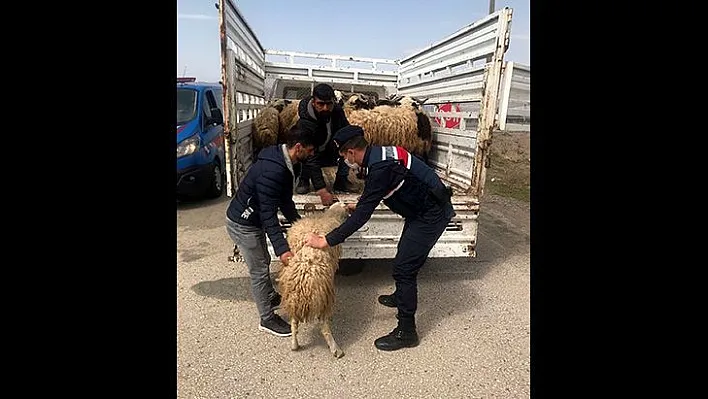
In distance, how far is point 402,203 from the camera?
11.5ft

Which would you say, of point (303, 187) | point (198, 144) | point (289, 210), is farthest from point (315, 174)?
point (198, 144)

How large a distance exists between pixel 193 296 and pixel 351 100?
133 inches

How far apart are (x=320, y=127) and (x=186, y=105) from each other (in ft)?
13.2

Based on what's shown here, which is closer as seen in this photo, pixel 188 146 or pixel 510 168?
pixel 188 146

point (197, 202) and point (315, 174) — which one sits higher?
point (315, 174)

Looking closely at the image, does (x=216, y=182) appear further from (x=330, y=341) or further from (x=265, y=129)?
(x=330, y=341)

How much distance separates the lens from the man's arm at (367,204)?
10.4ft

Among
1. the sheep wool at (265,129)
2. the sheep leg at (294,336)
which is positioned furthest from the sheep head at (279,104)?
the sheep leg at (294,336)

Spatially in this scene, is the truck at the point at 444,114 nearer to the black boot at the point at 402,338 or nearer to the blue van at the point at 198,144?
the black boot at the point at 402,338

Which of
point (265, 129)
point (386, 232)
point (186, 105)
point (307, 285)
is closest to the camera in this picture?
point (307, 285)
